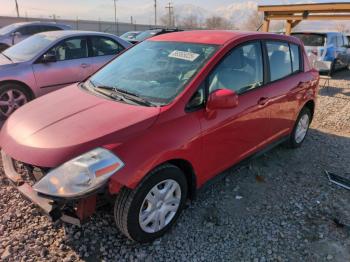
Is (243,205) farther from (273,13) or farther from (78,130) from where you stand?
(273,13)

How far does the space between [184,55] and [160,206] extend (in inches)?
58.6

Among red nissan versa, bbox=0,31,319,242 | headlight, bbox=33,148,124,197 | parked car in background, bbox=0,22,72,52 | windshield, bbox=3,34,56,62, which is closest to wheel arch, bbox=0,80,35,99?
windshield, bbox=3,34,56,62

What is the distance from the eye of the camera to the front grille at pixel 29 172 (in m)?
2.40

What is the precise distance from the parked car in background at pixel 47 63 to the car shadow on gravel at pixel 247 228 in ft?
11.5

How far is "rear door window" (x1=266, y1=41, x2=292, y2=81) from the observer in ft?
12.8

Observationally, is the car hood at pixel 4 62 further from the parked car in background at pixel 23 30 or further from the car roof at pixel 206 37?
the parked car in background at pixel 23 30

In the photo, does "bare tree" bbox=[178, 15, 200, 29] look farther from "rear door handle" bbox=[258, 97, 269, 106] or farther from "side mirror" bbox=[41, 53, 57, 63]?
"rear door handle" bbox=[258, 97, 269, 106]

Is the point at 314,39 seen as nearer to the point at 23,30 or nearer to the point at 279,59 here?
the point at 279,59

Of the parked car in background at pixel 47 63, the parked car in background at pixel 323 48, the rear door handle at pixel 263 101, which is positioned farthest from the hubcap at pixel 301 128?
the parked car in background at pixel 323 48

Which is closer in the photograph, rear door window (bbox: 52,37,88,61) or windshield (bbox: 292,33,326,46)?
rear door window (bbox: 52,37,88,61)

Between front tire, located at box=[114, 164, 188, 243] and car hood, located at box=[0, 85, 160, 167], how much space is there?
1.37 ft

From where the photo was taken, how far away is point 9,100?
5.56 meters

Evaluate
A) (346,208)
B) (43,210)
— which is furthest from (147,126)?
(346,208)

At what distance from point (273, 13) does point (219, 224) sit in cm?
1090
